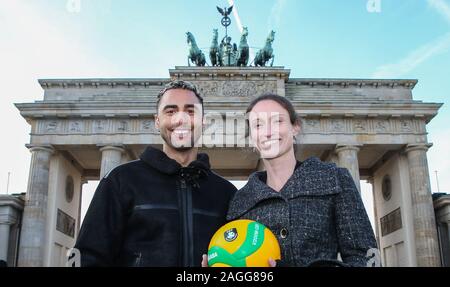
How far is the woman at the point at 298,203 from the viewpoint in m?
2.81

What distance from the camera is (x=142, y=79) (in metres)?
29.2

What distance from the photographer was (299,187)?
2994 mm

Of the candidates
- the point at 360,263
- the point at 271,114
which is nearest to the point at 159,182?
the point at 271,114

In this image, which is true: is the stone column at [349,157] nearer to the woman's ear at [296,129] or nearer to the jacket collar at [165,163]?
the woman's ear at [296,129]

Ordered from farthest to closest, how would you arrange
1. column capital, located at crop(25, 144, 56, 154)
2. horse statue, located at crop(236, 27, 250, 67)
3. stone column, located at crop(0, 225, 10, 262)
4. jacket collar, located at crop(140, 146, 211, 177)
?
horse statue, located at crop(236, 27, 250, 67) < column capital, located at crop(25, 144, 56, 154) < stone column, located at crop(0, 225, 10, 262) < jacket collar, located at crop(140, 146, 211, 177)

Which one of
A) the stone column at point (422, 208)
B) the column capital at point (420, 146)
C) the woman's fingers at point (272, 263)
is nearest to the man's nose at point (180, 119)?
the woman's fingers at point (272, 263)

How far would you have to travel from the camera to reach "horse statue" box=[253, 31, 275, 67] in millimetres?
30206

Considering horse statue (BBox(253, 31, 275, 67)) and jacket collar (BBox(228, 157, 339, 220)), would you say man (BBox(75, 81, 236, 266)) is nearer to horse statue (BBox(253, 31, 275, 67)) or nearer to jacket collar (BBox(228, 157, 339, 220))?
jacket collar (BBox(228, 157, 339, 220))

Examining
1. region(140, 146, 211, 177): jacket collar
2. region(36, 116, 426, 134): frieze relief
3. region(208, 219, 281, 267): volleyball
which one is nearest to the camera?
region(208, 219, 281, 267): volleyball

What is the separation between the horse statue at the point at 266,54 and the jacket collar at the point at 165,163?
27.3 m

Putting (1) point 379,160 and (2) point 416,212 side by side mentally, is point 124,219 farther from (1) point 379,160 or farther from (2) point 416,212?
(1) point 379,160

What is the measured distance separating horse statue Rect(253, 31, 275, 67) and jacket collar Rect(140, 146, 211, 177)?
27274 millimetres

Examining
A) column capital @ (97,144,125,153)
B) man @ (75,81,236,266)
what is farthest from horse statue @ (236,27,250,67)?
man @ (75,81,236,266)

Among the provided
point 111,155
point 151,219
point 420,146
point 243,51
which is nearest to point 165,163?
point 151,219
